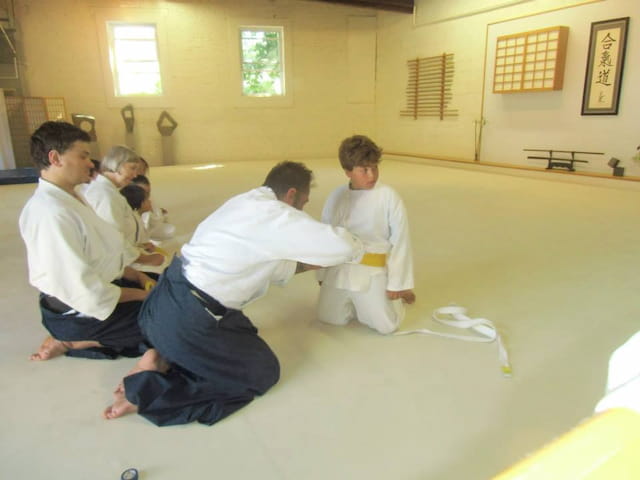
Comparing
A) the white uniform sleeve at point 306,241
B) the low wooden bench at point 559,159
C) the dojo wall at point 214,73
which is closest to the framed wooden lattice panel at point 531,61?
the low wooden bench at point 559,159

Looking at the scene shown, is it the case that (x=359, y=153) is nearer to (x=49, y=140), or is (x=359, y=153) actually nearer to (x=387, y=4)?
(x=49, y=140)

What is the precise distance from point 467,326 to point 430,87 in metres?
7.89

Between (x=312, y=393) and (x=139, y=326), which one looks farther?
(x=139, y=326)

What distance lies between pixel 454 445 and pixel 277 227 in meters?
0.88

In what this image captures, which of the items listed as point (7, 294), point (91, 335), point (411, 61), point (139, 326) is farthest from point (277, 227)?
point (411, 61)

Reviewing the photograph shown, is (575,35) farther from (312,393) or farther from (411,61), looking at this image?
(312,393)

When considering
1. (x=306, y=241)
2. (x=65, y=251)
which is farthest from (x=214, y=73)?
(x=306, y=241)

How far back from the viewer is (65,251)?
5.21 feet

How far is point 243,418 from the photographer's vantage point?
152cm

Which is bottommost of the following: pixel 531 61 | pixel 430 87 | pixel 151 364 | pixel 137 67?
pixel 151 364

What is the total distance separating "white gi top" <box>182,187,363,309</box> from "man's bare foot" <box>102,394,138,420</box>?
0.47 m

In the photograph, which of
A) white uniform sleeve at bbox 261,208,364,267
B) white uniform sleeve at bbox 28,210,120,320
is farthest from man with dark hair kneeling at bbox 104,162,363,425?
white uniform sleeve at bbox 28,210,120,320

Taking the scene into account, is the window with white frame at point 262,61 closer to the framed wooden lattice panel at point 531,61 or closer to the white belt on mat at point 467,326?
the framed wooden lattice panel at point 531,61

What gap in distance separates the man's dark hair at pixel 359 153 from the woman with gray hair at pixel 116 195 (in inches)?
48.5
